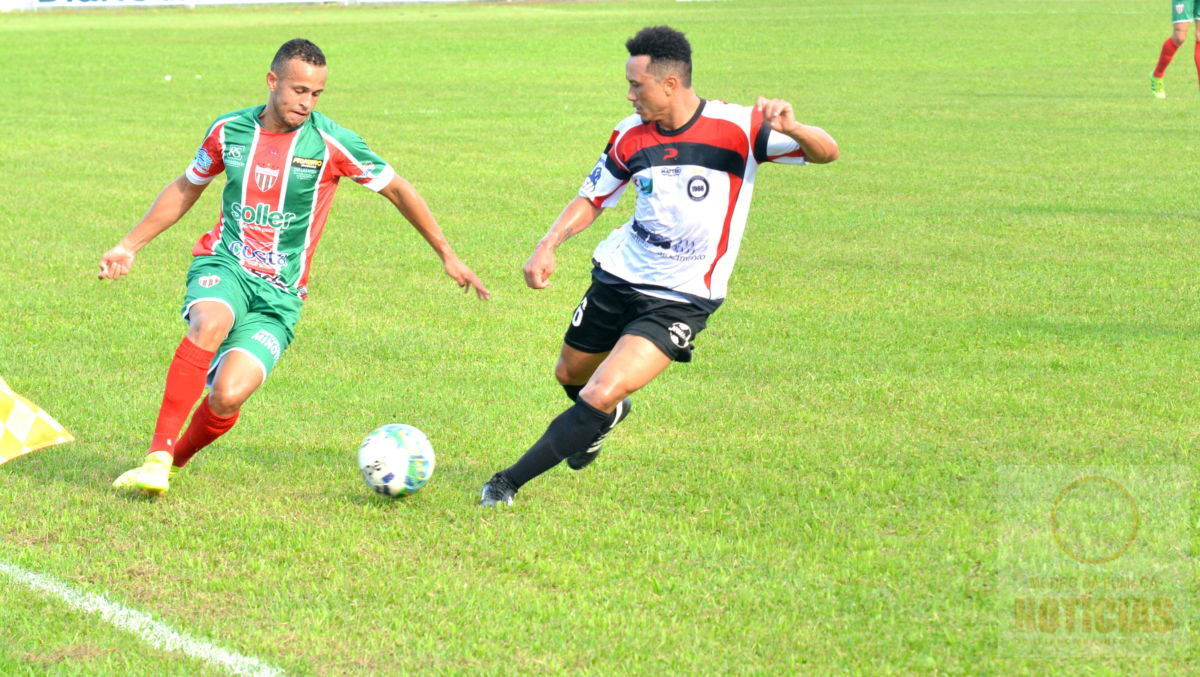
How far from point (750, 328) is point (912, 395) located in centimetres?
201

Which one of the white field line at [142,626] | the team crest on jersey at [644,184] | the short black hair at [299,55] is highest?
the short black hair at [299,55]

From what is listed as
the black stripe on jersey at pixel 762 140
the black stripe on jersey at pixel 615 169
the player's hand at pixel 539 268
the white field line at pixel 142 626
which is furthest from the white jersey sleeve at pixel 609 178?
the white field line at pixel 142 626

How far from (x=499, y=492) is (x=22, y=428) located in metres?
2.53

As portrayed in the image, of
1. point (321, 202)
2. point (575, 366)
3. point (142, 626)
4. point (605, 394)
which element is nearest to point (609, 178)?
point (575, 366)

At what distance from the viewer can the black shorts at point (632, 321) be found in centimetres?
619

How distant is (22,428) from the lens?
6.87m

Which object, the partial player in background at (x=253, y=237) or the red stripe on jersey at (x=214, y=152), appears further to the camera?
the red stripe on jersey at (x=214, y=152)

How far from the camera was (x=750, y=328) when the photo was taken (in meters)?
9.82

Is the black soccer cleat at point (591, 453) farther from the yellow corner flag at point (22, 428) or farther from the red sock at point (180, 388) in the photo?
the yellow corner flag at point (22, 428)

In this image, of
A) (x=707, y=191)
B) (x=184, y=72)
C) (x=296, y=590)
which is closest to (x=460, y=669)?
(x=296, y=590)

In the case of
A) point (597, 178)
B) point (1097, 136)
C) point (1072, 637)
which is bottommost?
point (1072, 637)

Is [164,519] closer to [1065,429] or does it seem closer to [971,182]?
[1065,429]

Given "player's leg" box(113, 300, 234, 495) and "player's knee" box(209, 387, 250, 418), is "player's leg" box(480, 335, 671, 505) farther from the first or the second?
"player's leg" box(113, 300, 234, 495)

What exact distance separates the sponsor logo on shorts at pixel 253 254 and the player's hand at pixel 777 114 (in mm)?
2525
